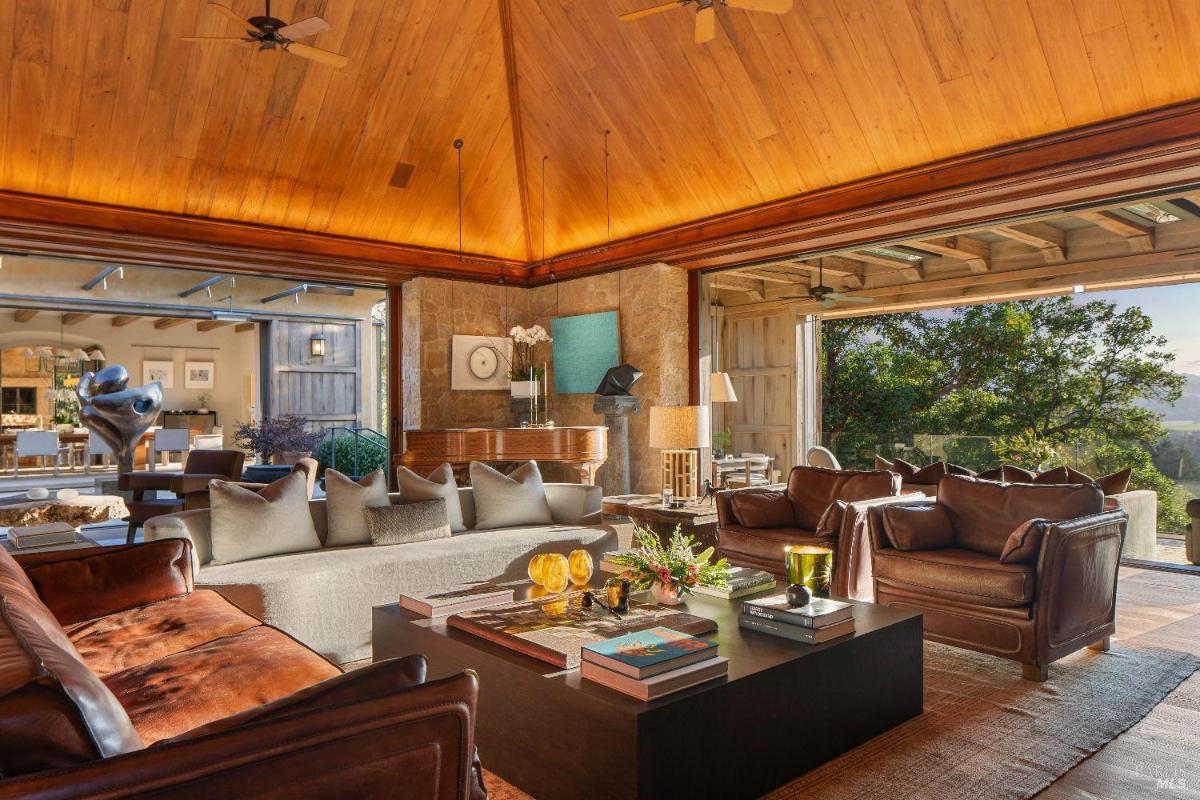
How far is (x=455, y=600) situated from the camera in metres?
3.11

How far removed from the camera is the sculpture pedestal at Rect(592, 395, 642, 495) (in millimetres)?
7750

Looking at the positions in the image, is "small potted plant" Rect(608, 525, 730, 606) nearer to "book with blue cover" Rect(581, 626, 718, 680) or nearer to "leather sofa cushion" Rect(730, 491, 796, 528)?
"book with blue cover" Rect(581, 626, 718, 680)

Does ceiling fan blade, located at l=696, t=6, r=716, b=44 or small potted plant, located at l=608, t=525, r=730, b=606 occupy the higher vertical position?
ceiling fan blade, located at l=696, t=6, r=716, b=44

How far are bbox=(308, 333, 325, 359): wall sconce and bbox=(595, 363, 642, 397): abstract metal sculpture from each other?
6.56 meters

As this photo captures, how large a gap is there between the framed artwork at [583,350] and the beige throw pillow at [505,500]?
9.75ft

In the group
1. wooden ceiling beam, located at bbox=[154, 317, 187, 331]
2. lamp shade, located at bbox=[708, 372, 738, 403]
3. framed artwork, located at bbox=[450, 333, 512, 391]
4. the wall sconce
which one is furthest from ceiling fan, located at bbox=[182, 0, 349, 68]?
wooden ceiling beam, located at bbox=[154, 317, 187, 331]

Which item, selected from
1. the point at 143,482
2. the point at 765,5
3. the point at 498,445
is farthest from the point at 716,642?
the point at 143,482

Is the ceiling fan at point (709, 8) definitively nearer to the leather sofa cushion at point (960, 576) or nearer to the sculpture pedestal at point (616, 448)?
the leather sofa cushion at point (960, 576)

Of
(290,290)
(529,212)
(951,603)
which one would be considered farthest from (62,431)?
(951,603)

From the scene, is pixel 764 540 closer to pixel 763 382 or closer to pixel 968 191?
pixel 968 191

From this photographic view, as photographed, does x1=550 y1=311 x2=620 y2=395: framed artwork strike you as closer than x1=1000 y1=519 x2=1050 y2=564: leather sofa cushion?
No

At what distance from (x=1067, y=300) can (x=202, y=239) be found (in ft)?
31.8

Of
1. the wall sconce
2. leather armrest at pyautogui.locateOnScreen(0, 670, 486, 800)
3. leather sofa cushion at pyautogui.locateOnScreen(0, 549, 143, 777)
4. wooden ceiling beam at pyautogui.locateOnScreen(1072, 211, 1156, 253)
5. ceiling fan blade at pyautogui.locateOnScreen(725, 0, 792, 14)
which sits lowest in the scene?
leather armrest at pyautogui.locateOnScreen(0, 670, 486, 800)

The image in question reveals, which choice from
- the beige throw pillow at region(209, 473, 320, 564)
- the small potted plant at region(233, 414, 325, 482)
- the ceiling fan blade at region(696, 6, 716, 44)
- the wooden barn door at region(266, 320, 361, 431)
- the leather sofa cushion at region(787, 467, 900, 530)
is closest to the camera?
the beige throw pillow at region(209, 473, 320, 564)
